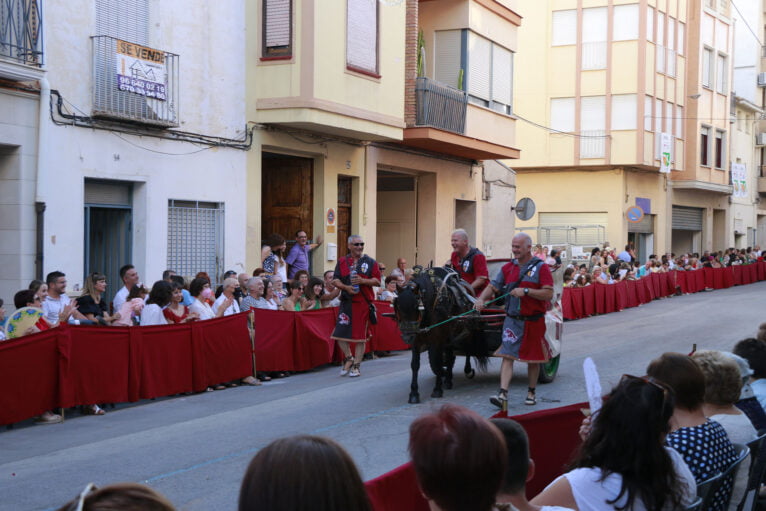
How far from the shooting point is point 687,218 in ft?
143

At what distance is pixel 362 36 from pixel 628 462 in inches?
682

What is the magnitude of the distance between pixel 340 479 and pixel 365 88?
1815cm

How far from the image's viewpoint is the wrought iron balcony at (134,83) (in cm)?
1502

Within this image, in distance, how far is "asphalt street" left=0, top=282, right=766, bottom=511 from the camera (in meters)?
7.59

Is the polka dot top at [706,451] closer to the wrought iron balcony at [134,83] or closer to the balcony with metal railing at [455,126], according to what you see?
the wrought iron balcony at [134,83]

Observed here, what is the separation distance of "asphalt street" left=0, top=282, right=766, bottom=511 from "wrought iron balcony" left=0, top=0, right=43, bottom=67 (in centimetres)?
578

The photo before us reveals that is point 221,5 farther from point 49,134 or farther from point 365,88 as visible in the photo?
point 49,134

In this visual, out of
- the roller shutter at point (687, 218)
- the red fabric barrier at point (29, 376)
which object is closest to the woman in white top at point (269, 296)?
the red fabric barrier at point (29, 376)

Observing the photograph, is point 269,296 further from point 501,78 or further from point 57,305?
point 501,78

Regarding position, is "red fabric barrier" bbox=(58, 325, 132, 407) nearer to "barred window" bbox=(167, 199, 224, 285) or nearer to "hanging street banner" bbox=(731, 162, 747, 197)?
"barred window" bbox=(167, 199, 224, 285)

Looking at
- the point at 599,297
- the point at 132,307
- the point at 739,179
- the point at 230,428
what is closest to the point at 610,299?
the point at 599,297

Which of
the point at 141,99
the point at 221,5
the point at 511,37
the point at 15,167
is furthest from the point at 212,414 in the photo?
the point at 511,37

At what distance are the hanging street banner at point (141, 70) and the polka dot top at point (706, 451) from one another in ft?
42.4

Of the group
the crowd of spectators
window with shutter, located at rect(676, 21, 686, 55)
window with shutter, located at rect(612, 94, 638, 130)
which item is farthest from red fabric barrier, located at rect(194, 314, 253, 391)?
window with shutter, located at rect(676, 21, 686, 55)
